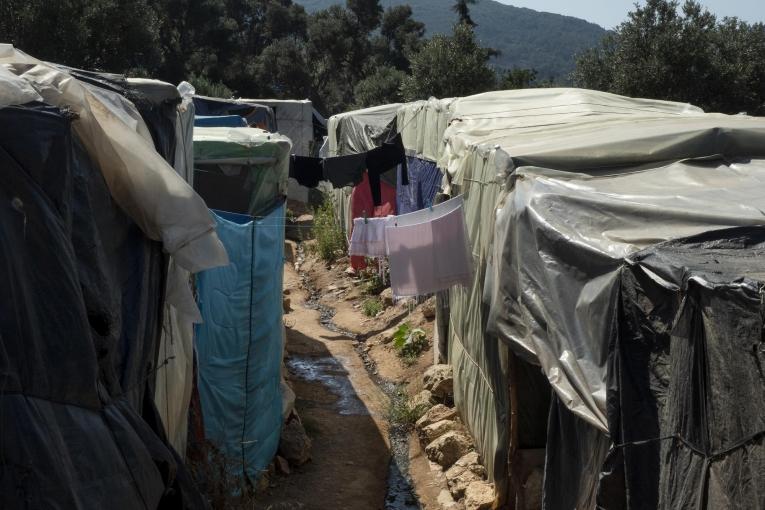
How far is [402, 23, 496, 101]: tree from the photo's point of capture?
22.8 meters

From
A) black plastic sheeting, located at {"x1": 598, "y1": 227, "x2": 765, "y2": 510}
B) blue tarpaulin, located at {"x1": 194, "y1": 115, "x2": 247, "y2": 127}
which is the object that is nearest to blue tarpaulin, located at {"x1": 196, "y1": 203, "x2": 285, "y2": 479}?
blue tarpaulin, located at {"x1": 194, "y1": 115, "x2": 247, "y2": 127}

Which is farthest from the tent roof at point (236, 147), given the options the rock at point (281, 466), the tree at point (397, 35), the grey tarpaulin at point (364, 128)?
the tree at point (397, 35)

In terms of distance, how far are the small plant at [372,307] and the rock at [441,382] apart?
3.79 m

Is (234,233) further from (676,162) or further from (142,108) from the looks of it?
(676,162)

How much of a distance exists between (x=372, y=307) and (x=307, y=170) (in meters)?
2.31

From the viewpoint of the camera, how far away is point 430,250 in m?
7.63

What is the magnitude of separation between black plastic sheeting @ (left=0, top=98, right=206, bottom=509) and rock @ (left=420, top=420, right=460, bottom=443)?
212 inches

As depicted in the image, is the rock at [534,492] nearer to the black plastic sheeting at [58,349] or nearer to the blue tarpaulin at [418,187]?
the black plastic sheeting at [58,349]

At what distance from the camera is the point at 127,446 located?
10.3 feet

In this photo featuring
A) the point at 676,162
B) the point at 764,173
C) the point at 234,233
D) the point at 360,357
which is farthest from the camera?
the point at 360,357

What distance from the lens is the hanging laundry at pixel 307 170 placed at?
1273cm

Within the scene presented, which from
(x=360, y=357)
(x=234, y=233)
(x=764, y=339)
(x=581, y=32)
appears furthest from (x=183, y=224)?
(x=581, y=32)

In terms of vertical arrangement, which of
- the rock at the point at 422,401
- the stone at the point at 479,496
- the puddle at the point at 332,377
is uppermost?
the stone at the point at 479,496

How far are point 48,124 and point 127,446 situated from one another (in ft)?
3.69
